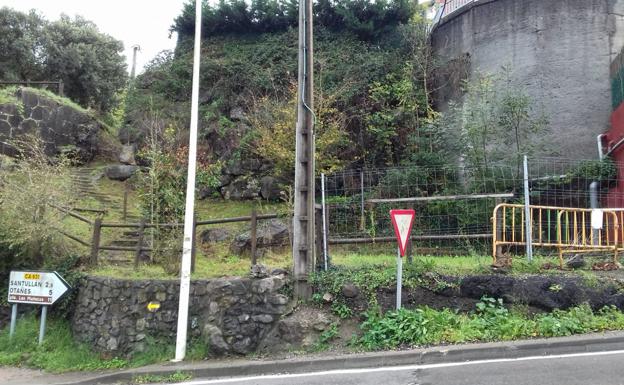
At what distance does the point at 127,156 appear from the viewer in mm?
21016

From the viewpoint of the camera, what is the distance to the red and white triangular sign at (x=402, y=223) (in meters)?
7.33

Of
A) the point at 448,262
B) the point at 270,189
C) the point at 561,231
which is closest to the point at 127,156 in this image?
the point at 270,189

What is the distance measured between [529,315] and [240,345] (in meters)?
4.46

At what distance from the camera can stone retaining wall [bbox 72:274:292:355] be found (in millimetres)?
8094

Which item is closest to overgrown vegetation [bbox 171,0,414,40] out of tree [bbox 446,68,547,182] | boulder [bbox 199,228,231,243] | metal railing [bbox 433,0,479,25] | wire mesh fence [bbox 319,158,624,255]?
metal railing [bbox 433,0,479,25]

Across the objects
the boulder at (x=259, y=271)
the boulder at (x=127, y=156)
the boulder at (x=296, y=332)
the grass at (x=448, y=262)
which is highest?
the boulder at (x=127, y=156)

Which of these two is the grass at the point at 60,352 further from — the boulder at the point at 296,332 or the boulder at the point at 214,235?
the boulder at the point at 214,235

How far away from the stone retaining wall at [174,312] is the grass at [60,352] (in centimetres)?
17

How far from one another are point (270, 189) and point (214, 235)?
13.1 ft

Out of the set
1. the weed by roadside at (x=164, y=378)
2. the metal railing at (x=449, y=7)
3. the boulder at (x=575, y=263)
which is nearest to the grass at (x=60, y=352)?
the weed by roadside at (x=164, y=378)

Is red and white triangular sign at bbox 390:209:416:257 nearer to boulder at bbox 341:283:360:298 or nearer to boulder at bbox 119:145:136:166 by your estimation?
boulder at bbox 341:283:360:298

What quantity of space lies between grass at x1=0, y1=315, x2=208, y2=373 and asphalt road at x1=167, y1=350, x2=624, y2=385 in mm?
2044

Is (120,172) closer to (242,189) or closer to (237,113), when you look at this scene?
(237,113)

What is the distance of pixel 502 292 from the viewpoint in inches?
306
